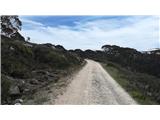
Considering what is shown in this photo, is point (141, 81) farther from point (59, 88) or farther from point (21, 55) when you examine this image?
point (21, 55)

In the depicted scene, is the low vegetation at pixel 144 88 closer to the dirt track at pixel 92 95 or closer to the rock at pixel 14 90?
the dirt track at pixel 92 95

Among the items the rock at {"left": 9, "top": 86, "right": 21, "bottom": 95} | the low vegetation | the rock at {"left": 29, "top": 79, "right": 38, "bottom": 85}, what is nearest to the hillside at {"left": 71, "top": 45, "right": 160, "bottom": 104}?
the low vegetation

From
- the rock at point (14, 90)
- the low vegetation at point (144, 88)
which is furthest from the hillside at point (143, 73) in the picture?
the rock at point (14, 90)

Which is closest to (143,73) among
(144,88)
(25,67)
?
(144,88)

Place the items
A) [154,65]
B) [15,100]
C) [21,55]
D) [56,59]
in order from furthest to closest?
[56,59]
[21,55]
[154,65]
[15,100]

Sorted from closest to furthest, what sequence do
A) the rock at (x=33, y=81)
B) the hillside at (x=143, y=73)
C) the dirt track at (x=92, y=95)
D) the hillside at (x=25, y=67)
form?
the dirt track at (x=92, y=95) < the hillside at (x=143, y=73) < the hillside at (x=25, y=67) < the rock at (x=33, y=81)

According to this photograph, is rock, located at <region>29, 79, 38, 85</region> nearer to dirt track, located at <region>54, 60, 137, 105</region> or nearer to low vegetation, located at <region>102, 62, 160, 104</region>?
dirt track, located at <region>54, 60, 137, 105</region>

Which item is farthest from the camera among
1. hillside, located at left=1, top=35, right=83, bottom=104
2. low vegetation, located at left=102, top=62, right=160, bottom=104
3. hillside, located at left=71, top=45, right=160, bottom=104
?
hillside, located at left=1, top=35, right=83, bottom=104

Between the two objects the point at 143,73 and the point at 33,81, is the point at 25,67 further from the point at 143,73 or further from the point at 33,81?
the point at 143,73
